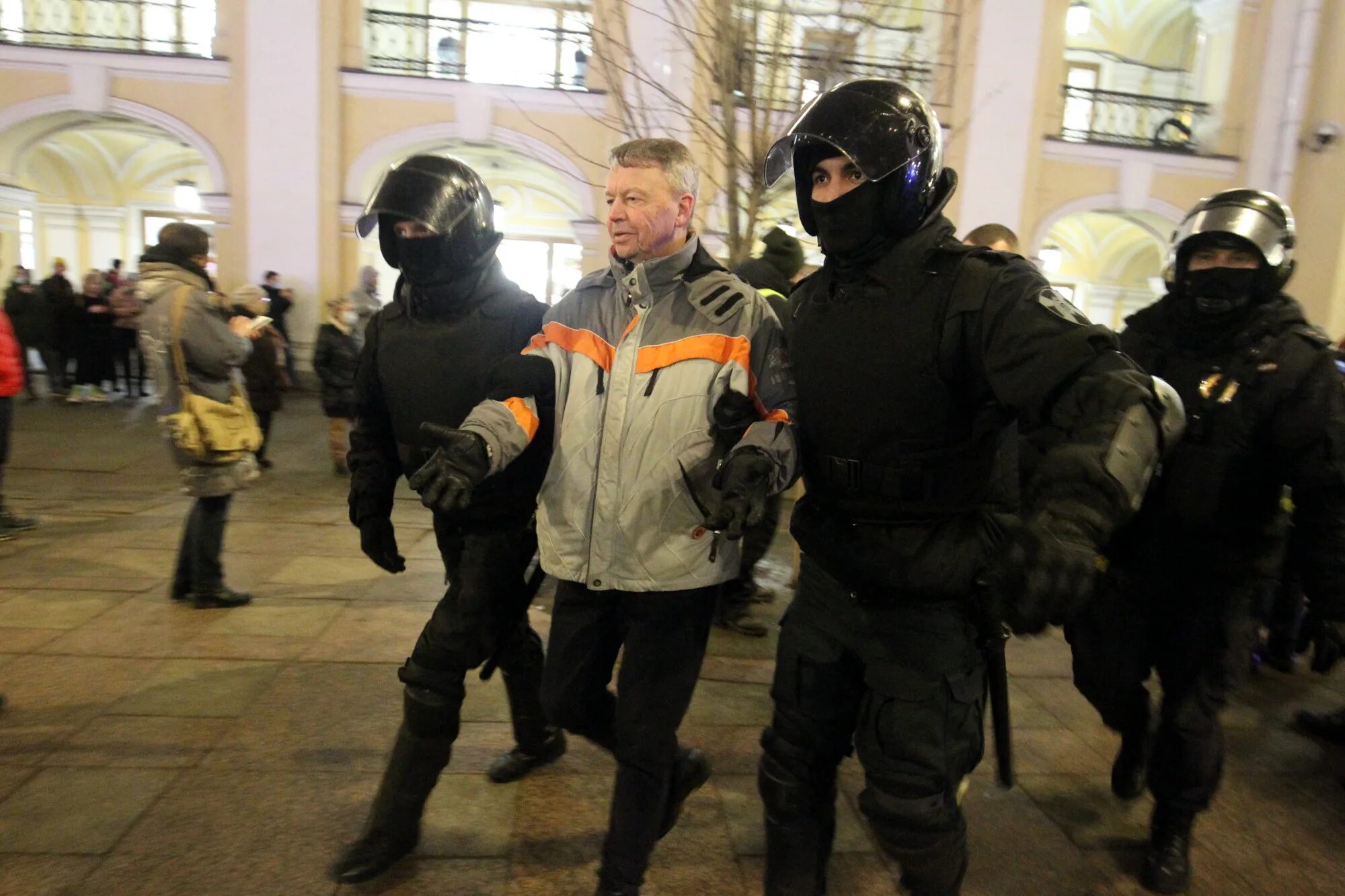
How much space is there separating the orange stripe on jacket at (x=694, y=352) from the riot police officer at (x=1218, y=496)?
1396mm

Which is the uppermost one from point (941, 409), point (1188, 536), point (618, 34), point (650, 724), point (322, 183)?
point (618, 34)

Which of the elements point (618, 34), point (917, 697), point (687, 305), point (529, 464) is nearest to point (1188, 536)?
point (917, 697)

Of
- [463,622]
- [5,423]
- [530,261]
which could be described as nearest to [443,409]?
[463,622]

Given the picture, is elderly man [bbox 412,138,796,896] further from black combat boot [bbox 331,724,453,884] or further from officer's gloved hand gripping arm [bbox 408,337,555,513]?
black combat boot [bbox 331,724,453,884]

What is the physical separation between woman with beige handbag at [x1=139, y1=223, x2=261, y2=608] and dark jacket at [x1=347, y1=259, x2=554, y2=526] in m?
2.16

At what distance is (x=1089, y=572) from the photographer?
1510 mm

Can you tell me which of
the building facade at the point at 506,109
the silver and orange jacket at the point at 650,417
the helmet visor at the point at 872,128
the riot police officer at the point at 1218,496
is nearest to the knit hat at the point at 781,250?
the riot police officer at the point at 1218,496

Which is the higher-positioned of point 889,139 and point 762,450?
point 889,139

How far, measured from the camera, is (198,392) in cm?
444

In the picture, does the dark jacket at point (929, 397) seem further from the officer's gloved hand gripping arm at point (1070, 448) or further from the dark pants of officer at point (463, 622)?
the dark pants of officer at point (463, 622)

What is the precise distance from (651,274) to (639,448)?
454 mm

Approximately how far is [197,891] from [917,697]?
1.96 meters

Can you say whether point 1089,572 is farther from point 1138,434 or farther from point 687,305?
point 687,305

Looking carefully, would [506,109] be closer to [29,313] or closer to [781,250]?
[29,313]
